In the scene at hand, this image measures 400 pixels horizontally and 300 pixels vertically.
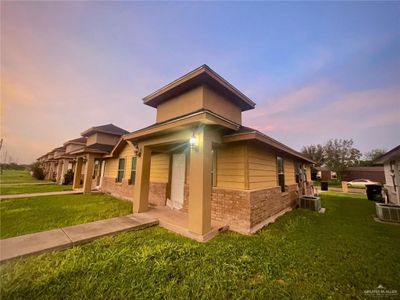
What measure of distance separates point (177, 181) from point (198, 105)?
147 inches

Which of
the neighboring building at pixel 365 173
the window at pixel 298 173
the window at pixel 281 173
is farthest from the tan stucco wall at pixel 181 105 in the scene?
the neighboring building at pixel 365 173

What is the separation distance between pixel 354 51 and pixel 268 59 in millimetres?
4665

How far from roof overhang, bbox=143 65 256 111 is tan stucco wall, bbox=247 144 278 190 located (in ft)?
8.74

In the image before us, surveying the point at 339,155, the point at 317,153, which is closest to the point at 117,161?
the point at 339,155

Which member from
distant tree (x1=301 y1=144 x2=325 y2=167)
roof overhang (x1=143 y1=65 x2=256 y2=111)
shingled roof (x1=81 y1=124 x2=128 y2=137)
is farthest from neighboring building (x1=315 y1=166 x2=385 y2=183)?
shingled roof (x1=81 y1=124 x2=128 y2=137)

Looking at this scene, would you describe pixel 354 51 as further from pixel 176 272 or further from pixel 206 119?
pixel 176 272

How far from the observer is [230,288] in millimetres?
2518

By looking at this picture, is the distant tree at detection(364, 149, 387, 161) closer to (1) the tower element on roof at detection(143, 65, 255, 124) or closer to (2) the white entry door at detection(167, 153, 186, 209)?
(1) the tower element on roof at detection(143, 65, 255, 124)

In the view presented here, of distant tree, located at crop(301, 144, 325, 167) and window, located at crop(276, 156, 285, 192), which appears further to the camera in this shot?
distant tree, located at crop(301, 144, 325, 167)

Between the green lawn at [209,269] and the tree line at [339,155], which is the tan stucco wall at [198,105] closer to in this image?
the green lawn at [209,269]

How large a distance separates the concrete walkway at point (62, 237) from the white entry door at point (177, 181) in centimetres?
180

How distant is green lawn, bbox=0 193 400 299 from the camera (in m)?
2.40

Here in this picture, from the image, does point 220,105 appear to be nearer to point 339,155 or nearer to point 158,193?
point 158,193

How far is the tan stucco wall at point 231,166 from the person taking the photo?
5223 millimetres
